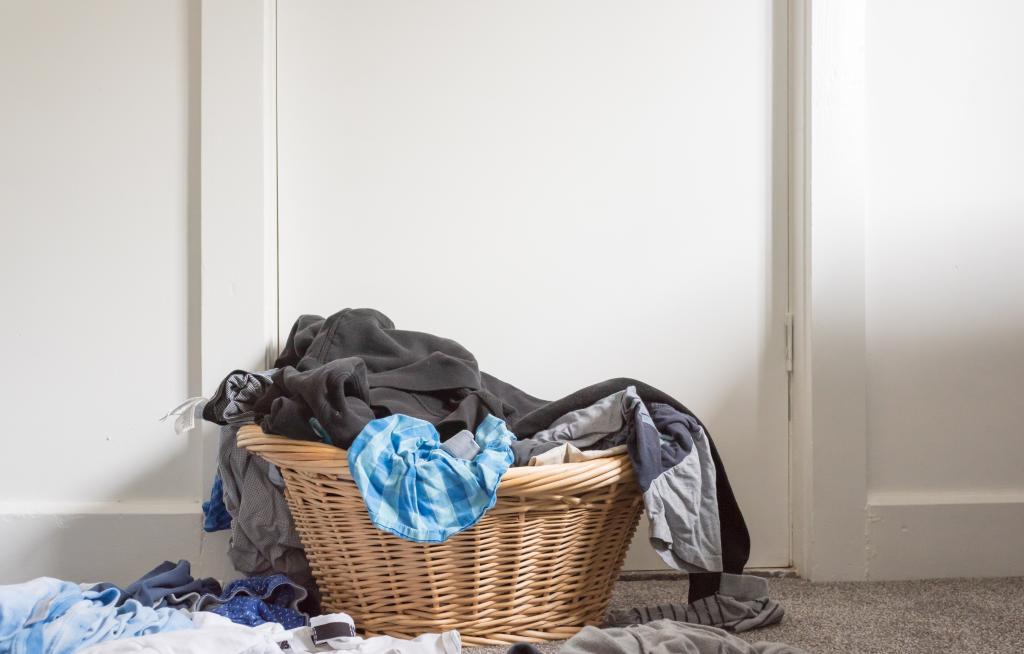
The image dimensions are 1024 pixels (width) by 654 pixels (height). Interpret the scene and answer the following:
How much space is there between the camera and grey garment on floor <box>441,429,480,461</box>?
4.06 ft

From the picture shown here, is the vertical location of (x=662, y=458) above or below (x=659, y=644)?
above

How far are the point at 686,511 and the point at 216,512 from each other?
0.86 meters

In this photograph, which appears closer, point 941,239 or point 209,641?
point 209,641

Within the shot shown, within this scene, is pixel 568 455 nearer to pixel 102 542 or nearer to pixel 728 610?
pixel 728 610

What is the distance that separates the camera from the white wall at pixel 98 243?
169 cm

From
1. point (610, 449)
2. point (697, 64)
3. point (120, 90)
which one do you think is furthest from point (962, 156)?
point (120, 90)

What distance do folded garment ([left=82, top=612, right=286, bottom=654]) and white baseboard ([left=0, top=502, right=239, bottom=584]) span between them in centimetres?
47

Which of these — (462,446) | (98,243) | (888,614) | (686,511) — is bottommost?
(888,614)

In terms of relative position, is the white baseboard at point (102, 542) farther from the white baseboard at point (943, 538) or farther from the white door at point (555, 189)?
the white baseboard at point (943, 538)

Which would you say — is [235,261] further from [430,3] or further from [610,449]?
[610,449]

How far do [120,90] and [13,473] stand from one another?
2.62 feet

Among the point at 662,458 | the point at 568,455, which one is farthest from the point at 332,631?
the point at 662,458

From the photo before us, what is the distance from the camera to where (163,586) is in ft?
4.54

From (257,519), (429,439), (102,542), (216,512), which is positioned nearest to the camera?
(429,439)
